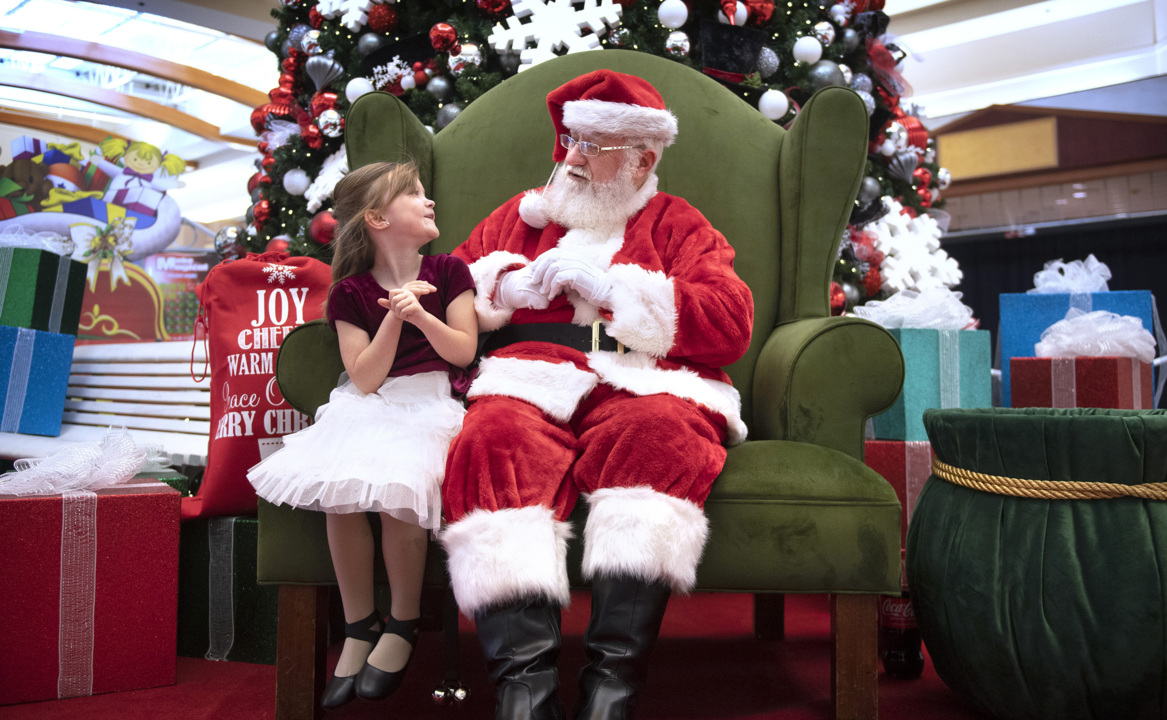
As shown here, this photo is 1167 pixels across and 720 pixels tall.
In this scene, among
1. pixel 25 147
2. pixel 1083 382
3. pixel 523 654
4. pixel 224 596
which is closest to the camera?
pixel 523 654

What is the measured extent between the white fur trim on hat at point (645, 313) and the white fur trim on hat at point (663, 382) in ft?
0.12

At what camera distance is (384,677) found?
1351 mm

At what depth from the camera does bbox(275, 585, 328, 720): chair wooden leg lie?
140 cm

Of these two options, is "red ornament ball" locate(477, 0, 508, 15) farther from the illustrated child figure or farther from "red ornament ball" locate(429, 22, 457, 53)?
the illustrated child figure

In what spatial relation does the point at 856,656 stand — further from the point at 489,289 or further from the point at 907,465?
the point at 907,465

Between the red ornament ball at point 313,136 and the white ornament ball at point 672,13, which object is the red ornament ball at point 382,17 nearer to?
the red ornament ball at point 313,136

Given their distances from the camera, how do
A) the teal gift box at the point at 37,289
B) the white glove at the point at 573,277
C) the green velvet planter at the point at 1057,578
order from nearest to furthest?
the green velvet planter at the point at 1057,578 < the white glove at the point at 573,277 < the teal gift box at the point at 37,289

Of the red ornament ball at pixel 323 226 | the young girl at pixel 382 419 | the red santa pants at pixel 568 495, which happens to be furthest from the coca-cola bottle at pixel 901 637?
the red ornament ball at pixel 323 226

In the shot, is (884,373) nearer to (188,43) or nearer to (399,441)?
(399,441)

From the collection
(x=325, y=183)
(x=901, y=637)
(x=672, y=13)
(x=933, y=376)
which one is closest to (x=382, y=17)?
(x=325, y=183)

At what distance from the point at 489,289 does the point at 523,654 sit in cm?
75

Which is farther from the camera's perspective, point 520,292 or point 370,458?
point 520,292

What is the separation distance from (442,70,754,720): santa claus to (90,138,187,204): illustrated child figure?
3441mm

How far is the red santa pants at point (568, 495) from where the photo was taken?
3.93ft
